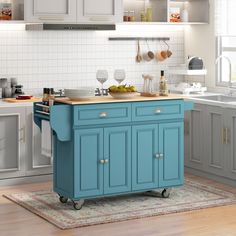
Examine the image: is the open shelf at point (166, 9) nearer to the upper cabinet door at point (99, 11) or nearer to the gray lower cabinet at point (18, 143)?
the upper cabinet door at point (99, 11)

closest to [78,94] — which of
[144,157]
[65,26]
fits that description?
[144,157]

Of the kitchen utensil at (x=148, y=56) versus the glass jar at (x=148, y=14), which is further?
the kitchen utensil at (x=148, y=56)

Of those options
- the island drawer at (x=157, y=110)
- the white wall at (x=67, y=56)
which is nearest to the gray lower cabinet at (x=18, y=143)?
the white wall at (x=67, y=56)

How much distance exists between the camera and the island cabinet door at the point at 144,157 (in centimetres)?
608

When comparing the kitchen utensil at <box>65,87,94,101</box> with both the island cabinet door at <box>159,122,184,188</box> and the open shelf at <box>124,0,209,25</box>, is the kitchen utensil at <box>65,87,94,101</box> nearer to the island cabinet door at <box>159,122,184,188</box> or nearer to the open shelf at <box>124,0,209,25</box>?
the island cabinet door at <box>159,122,184,188</box>

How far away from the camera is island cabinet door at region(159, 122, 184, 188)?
20.4 feet

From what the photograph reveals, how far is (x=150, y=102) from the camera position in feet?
19.9

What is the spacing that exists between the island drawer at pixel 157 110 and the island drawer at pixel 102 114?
0.09 meters

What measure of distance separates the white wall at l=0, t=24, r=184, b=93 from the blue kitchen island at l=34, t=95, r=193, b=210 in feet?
4.60

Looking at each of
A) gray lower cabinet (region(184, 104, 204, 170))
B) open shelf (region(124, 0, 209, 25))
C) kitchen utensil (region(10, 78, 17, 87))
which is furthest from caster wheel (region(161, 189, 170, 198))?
open shelf (region(124, 0, 209, 25))

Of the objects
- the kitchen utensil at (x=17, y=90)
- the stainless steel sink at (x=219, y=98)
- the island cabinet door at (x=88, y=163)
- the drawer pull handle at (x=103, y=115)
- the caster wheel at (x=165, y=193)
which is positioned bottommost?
the caster wheel at (x=165, y=193)

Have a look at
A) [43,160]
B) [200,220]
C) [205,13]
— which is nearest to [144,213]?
[200,220]

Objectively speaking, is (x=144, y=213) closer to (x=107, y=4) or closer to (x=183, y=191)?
(x=183, y=191)

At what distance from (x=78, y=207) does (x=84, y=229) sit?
1.84 feet
